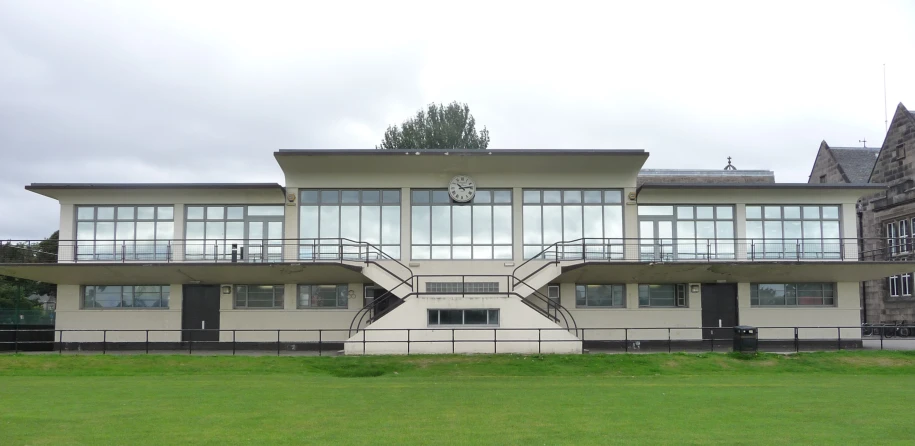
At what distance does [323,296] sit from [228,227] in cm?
441

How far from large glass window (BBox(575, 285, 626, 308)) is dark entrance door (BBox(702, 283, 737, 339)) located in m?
3.11

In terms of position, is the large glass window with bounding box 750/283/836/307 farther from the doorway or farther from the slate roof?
the slate roof

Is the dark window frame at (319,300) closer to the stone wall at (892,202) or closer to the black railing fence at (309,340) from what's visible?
the black railing fence at (309,340)

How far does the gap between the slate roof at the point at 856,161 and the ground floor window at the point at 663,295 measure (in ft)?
78.0

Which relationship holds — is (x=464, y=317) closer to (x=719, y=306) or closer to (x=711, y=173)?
(x=719, y=306)

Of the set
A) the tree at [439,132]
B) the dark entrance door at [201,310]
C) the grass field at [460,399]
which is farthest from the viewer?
the tree at [439,132]

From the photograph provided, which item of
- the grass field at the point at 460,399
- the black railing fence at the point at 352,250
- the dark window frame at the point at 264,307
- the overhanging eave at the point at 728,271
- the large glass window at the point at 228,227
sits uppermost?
the large glass window at the point at 228,227

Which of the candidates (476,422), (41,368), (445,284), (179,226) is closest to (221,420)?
(476,422)

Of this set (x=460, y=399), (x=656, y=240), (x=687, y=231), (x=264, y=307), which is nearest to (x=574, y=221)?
(x=656, y=240)

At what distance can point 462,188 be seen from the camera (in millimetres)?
A: 30047

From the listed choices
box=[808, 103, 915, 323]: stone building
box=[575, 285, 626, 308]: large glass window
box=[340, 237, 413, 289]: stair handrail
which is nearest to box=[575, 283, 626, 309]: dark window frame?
box=[575, 285, 626, 308]: large glass window

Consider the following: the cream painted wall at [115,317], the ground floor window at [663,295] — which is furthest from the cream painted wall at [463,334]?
the cream painted wall at [115,317]

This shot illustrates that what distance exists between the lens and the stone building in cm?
4098

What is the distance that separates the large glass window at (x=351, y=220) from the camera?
29703mm
